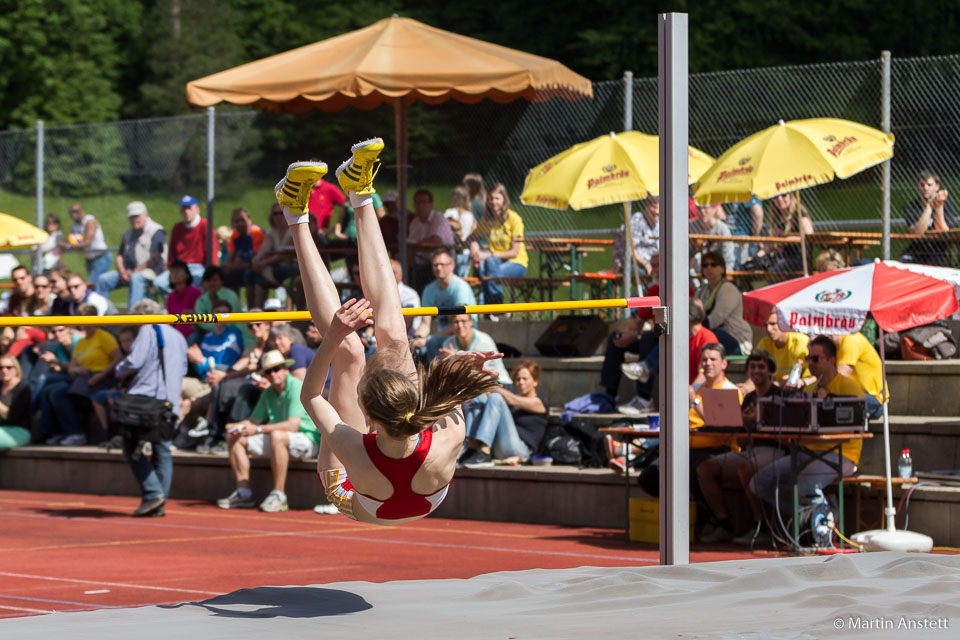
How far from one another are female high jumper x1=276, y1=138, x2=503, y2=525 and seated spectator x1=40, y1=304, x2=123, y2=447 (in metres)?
7.62

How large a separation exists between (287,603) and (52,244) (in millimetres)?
11857

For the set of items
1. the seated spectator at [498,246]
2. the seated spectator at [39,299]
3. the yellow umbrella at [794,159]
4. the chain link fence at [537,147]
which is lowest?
the seated spectator at [39,299]

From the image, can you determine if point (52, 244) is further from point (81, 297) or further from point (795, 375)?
point (795, 375)

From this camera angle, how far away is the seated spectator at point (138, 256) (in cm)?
1531

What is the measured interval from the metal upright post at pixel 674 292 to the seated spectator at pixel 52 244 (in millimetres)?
11320

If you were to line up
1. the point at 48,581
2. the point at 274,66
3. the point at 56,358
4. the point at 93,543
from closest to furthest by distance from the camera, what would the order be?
the point at 48,581 → the point at 93,543 → the point at 274,66 → the point at 56,358

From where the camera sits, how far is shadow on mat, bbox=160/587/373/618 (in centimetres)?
552

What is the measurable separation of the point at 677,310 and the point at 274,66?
717 cm

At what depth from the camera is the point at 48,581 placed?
838cm

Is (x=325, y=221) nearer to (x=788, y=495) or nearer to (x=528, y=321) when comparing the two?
(x=528, y=321)

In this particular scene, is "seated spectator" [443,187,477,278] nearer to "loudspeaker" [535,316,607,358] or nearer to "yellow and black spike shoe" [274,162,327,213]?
"loudspeaker" [535,316,607,358]

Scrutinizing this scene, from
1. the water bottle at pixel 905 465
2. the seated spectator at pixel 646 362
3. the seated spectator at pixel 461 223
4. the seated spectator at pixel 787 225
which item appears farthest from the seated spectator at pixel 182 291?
the water bottle at pixel 905 465

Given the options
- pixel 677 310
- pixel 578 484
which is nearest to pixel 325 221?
pixel 578 484

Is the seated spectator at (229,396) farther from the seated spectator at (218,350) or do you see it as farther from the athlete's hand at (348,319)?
the athlete's hand at (348,319)
